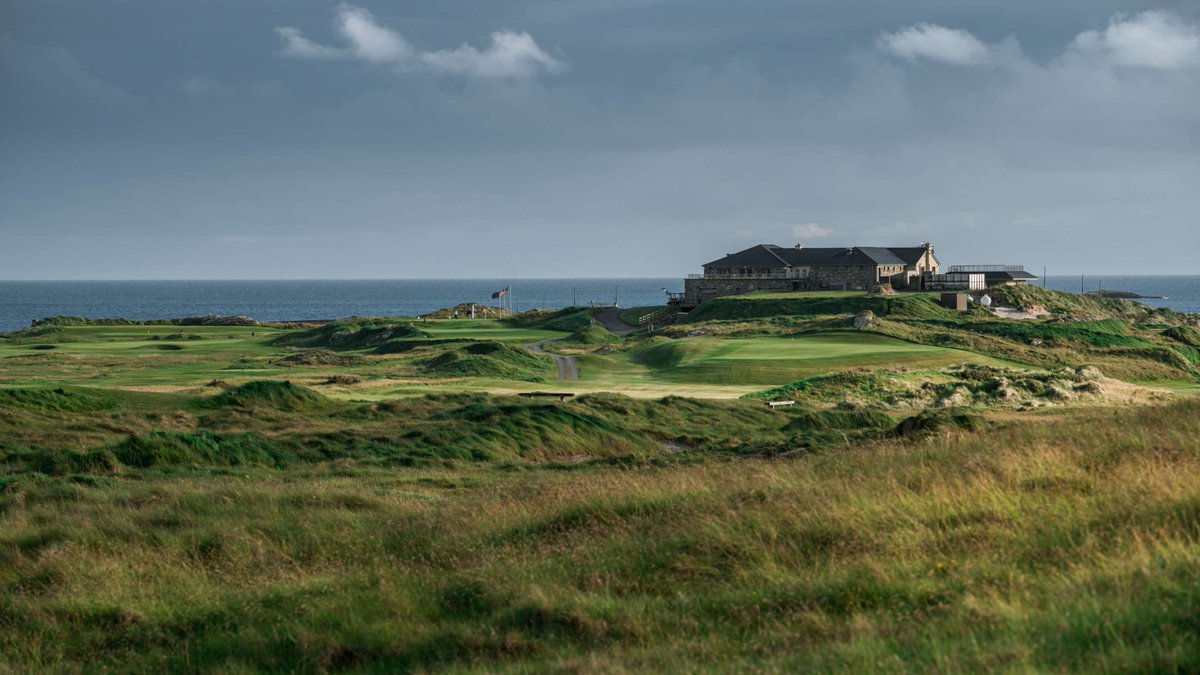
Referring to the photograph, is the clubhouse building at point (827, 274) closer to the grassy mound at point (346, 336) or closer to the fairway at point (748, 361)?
the grassy mound at point (346, 336)

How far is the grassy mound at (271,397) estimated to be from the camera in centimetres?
3719

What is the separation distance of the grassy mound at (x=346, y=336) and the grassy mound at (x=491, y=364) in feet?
72.7

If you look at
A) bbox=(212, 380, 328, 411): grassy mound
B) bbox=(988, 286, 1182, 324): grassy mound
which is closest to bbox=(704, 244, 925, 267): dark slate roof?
bbox=(988, 286, 1182, 324): grassy mound

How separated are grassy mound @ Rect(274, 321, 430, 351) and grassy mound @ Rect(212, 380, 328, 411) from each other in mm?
46568

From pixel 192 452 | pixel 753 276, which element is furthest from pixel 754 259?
pixel 192 452

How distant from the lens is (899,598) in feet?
29.6

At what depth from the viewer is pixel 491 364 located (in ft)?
198

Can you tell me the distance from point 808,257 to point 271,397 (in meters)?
98.9

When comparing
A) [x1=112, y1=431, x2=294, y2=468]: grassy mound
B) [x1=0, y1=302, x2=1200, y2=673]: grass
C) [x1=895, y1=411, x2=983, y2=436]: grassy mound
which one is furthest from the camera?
[x1=895, y1=411, x2=983, y2=436]: grassy mound

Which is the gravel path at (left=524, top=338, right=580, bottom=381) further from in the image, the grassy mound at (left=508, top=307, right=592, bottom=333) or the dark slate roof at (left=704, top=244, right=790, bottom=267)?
the dark slate roof at (left=704, top=244, right=790, bottom=267)

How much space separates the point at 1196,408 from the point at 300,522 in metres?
12.5

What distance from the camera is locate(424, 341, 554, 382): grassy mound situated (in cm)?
5850

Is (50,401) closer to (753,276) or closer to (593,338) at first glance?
(593,338)

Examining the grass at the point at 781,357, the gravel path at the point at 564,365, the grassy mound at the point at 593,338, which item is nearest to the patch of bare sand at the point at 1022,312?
the grass at the point at 781,357
